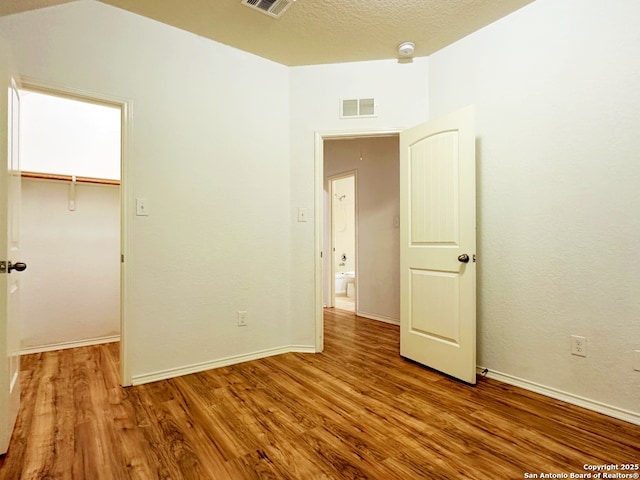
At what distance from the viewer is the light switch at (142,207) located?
7.68 feet

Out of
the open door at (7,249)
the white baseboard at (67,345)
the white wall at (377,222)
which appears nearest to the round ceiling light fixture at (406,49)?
the white wall at (377,222)

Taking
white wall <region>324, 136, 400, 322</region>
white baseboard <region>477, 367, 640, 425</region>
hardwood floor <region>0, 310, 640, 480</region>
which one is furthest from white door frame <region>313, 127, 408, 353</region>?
white wall <region>324, 136, 400, 322</region>

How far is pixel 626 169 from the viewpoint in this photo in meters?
1.84

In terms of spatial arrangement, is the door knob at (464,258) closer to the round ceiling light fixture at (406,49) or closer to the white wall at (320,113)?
the white wall at (320,113)

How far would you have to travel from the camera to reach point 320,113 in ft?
9.86

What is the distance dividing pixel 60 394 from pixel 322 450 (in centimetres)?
182

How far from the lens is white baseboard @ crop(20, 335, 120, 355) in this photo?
2.96m

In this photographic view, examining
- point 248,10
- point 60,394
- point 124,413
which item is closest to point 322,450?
point 124,413

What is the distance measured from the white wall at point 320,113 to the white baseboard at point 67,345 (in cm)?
193

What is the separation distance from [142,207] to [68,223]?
1372 millimetres

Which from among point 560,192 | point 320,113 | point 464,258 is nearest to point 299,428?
point 464,258

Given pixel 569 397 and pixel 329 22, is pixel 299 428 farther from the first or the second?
pixel 329 22

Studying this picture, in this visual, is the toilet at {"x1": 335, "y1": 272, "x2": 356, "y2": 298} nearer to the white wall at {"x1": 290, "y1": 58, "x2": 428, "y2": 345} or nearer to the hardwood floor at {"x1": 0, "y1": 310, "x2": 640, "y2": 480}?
the white wall at {"x1": 290, "y1": 58, "x2": 428, "y2": 345}

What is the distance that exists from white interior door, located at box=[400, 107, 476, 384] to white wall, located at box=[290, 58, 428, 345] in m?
0.34
